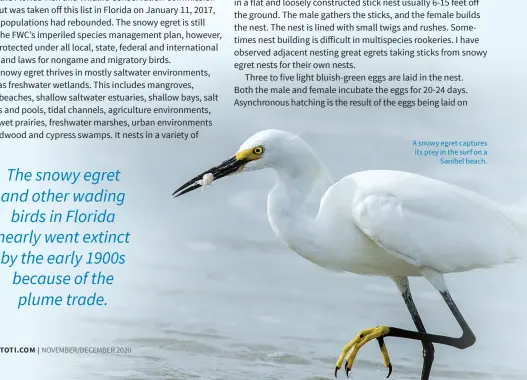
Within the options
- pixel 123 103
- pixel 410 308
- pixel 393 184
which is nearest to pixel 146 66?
pixel 123 103

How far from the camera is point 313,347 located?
13.4ft

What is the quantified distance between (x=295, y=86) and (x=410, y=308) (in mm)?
1142

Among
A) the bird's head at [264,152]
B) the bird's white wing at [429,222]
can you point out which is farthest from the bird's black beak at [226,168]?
the bird's white wing at [429,222]

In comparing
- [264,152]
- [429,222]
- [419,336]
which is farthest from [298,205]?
[419,336]

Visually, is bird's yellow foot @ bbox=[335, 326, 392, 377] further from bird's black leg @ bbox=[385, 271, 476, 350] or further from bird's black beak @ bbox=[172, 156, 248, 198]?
bird's black beak @ bbox=[172, 156, 248, 198]

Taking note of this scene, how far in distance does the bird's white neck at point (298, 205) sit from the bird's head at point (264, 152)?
0.14ft

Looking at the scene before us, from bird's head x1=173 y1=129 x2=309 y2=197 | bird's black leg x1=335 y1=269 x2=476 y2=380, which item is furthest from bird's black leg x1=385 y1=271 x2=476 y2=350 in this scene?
bird's head x1=173 y1=129 x2=309 y2=197

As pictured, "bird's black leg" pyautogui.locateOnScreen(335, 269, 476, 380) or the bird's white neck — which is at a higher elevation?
the bird's white neck

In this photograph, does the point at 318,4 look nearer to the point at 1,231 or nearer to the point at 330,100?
the point at 330,100

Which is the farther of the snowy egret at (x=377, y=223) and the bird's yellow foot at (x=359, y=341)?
the bird's yellow foot at (x=359, y=341)

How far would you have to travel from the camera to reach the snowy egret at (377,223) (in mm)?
3537

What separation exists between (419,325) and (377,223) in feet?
2.24

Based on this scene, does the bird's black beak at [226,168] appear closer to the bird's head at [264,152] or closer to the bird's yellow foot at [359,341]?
the bird's head at [264,152]

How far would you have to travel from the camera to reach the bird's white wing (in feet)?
11.5
